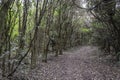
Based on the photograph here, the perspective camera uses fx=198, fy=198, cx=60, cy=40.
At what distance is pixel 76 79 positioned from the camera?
32.0 feet

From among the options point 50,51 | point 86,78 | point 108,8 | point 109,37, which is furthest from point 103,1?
point 50,51

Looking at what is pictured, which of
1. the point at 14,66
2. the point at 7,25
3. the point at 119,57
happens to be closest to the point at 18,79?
the point at 14,66

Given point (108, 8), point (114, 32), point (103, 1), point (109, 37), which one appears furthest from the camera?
point (109, 37)

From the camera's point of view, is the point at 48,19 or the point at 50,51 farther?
the point at 50,51

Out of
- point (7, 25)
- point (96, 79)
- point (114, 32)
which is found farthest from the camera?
point (114, 32)

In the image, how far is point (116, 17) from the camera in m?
16.2

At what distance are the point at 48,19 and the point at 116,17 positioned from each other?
18.4 feet

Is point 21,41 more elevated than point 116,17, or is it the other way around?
point 116,17

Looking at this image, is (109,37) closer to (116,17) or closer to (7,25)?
(116,17)

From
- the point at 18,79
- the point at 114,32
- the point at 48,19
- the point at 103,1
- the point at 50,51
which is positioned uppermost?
the point at 103,1

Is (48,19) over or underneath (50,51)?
over

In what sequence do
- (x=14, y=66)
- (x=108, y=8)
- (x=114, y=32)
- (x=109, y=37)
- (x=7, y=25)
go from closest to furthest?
(x=7, y=25)
(x=14, y=66)
(x=108, y=8)
(x=114, y=32)
(x=109, y=37)

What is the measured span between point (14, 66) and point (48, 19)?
8271 mm

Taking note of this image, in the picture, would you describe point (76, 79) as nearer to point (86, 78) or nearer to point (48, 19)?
point (86, 78)
